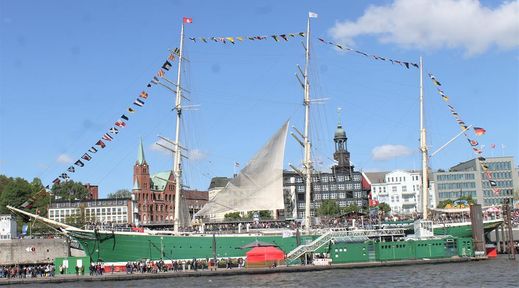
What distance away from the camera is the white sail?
69.9 meters

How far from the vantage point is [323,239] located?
215ft

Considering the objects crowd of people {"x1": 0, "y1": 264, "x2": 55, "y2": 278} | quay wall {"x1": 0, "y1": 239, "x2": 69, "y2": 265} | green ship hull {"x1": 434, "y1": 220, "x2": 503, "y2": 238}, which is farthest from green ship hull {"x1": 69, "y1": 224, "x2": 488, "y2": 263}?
quay wall {"x1": 0, "y1": 239, "x2": 69, "y2": 265}

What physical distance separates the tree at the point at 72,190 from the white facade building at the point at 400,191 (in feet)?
236

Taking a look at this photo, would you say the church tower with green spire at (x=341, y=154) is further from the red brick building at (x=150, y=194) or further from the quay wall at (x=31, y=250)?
the quay wall at (x=31, y=250)

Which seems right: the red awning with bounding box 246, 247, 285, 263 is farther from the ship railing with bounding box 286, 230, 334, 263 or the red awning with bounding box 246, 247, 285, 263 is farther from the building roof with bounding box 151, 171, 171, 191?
the building roof with bounding box 151, 171, 171, 191

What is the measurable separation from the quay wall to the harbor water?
28865 millimetres

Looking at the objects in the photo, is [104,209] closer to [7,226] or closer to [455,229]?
[7,226]

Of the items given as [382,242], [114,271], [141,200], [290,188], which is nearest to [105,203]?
[141,200]

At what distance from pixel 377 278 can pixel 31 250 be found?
1968 inches

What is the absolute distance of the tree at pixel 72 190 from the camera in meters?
160

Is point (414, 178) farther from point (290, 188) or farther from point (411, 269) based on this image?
point (411, 269)

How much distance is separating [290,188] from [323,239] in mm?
94329

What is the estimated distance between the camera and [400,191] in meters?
155

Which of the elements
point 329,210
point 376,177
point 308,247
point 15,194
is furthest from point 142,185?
point 308,247
